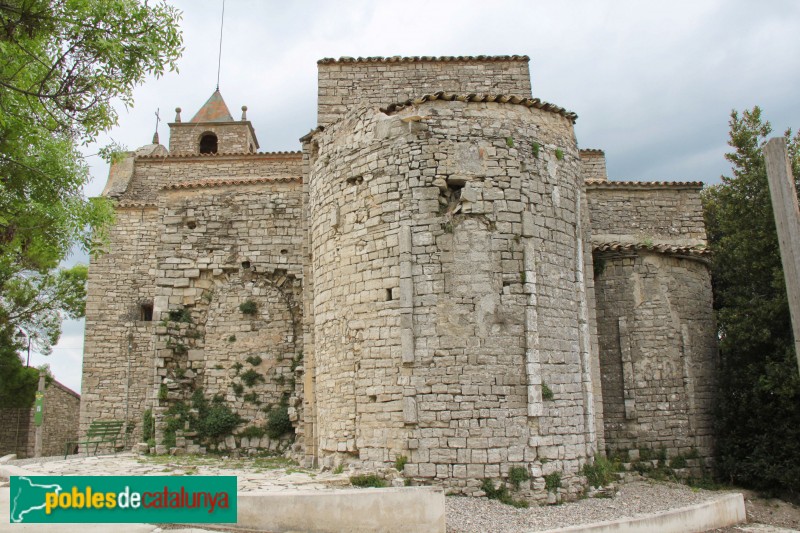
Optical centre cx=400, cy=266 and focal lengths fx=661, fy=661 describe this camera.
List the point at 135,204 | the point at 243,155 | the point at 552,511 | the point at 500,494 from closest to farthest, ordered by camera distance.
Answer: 1. the point at 552,511
2. the point at 500,494
3. the point at 135,204
4. the point at 243,155

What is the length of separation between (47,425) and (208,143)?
1212cm

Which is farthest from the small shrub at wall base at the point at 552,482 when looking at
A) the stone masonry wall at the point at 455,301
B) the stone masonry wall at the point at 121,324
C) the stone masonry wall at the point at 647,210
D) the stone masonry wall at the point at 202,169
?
the stone masonry wall at the point at 202,169

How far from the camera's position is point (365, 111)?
10664 millimetres

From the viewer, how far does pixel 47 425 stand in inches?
965

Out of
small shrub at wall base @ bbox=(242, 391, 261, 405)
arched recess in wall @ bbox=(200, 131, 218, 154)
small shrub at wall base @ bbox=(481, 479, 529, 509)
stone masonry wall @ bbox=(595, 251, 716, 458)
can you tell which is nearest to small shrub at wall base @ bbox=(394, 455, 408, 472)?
small shrub at wall base @ bbox=(481, 479, 529, 509)

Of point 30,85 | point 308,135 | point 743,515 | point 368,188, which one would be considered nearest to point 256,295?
point 308,135

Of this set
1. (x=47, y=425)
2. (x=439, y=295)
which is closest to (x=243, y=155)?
(x=439, y=295)

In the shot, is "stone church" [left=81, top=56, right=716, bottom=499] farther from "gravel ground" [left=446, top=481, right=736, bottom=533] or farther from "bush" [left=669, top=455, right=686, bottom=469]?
"gravel ground" [left=446, top=481, right=736, bottom=533]

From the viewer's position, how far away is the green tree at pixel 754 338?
11.3 metres

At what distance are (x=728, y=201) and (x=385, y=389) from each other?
327 inches

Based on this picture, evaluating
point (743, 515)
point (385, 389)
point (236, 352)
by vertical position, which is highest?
point (236, 352)

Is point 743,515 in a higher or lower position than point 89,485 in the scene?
lower

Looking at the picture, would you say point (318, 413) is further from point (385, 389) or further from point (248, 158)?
point (248, 158)

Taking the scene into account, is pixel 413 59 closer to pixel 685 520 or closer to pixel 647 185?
pixel 647 185
